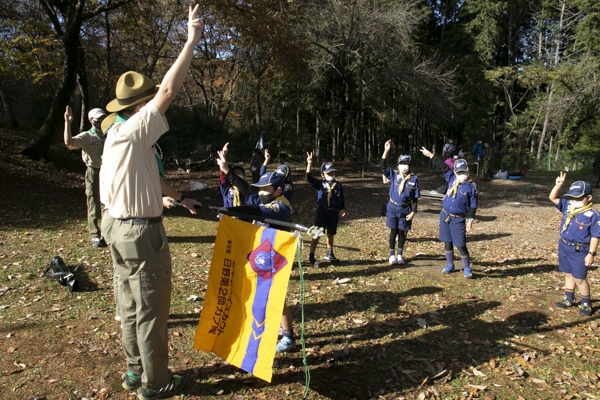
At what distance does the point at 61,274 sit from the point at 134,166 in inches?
161

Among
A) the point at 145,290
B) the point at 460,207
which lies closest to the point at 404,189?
the point at 460,207

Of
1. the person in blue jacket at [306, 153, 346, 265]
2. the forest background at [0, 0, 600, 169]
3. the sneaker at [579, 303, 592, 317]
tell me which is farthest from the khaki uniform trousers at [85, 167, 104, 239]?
the forest background at [0, 0, 600, 169]

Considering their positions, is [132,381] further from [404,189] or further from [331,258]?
[404,189]

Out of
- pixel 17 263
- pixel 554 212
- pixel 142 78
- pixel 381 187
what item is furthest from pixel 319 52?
pixel 142 78

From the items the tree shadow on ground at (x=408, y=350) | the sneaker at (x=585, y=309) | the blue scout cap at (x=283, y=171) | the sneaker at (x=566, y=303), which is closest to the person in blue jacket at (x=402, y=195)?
the tree shadow on ground at (x=408, y=350)

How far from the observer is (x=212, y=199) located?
50.5ft

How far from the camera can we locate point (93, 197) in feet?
26.2

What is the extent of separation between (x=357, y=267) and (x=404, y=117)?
24.9 meters

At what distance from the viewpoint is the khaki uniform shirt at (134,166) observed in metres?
3.27

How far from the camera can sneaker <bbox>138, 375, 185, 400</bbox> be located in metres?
3.68

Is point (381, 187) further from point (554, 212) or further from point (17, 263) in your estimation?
point (17, 263)

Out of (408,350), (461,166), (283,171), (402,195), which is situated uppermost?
(461,166)

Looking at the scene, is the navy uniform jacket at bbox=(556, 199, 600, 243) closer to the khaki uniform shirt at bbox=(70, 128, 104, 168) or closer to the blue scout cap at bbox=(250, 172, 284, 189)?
the blue scout cap at bbox=(250, 172, 284, 189)

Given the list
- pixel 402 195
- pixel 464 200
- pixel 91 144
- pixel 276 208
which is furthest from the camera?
pixel 402 195
